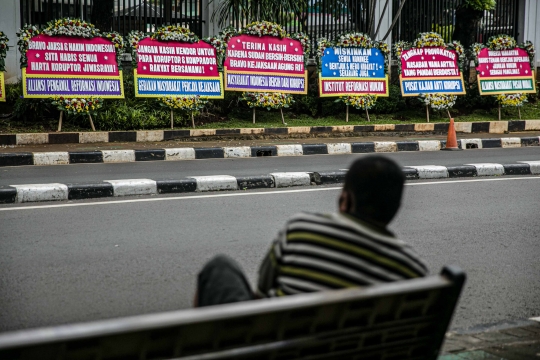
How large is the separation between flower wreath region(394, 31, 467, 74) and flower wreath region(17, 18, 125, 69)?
622cm

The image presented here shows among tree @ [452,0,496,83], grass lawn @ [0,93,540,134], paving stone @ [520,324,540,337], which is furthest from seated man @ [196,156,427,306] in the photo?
tree @ [452,0,496,83]

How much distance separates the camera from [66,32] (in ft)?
42.3

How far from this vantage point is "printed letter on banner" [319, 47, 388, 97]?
15.4 m

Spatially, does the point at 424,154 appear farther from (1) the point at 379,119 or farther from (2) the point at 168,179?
(2) the point at 168,179

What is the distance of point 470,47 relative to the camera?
17.1 m

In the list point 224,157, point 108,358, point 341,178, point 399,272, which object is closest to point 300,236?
point 399,272

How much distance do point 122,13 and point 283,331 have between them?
631 inches

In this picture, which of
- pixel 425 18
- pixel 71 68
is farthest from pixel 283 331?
pixel 425 18

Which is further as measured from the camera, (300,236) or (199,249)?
(199,249)

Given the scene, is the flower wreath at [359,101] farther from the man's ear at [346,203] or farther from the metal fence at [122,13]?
the man's ear at [346,203]

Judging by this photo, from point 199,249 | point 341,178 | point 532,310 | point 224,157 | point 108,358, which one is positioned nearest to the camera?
point 108,358

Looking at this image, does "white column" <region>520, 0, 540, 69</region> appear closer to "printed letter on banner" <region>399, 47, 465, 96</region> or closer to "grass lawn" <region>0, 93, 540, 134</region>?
"grass lawn" <region>0, 93, 540, 134</region>

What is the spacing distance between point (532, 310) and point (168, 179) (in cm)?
496

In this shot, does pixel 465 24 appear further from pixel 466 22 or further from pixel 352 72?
pixel 352 72
